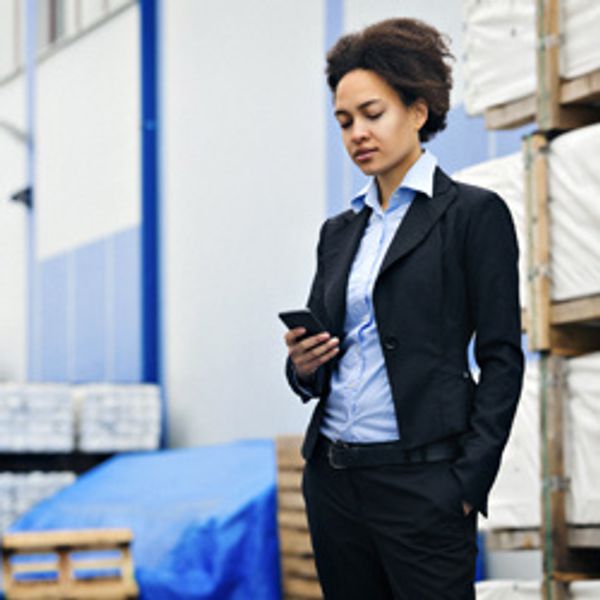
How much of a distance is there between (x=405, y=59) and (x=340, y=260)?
44cm

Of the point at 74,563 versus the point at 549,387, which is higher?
the point at 549,387

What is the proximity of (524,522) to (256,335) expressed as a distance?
553cm

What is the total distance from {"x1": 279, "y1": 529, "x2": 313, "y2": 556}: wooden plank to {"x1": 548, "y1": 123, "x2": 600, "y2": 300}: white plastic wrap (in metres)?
3.50

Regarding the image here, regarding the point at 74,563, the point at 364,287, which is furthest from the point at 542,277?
the point at 74,563

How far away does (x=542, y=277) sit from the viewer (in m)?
4.98

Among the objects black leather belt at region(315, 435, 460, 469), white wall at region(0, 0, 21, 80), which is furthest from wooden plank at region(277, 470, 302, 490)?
white wall at region(0, 0, 21, 80)

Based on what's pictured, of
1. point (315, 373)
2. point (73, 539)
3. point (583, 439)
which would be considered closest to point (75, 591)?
point (73, 539)

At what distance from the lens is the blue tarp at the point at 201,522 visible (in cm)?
816

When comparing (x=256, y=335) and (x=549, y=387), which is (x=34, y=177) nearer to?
(x=256, y=335)

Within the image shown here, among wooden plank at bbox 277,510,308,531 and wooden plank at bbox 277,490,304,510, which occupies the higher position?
wooden plank at bbox 277,490,304,510

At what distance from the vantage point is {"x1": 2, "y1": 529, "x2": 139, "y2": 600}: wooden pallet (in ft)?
26.9

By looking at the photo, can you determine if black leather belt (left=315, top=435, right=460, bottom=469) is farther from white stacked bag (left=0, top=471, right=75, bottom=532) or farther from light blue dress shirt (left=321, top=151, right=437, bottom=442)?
white stacked bag (left=0, top=471, right=75, bottom=532)

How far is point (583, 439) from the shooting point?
4.86 m

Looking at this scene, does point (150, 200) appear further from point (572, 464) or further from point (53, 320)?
point (572, 464)
